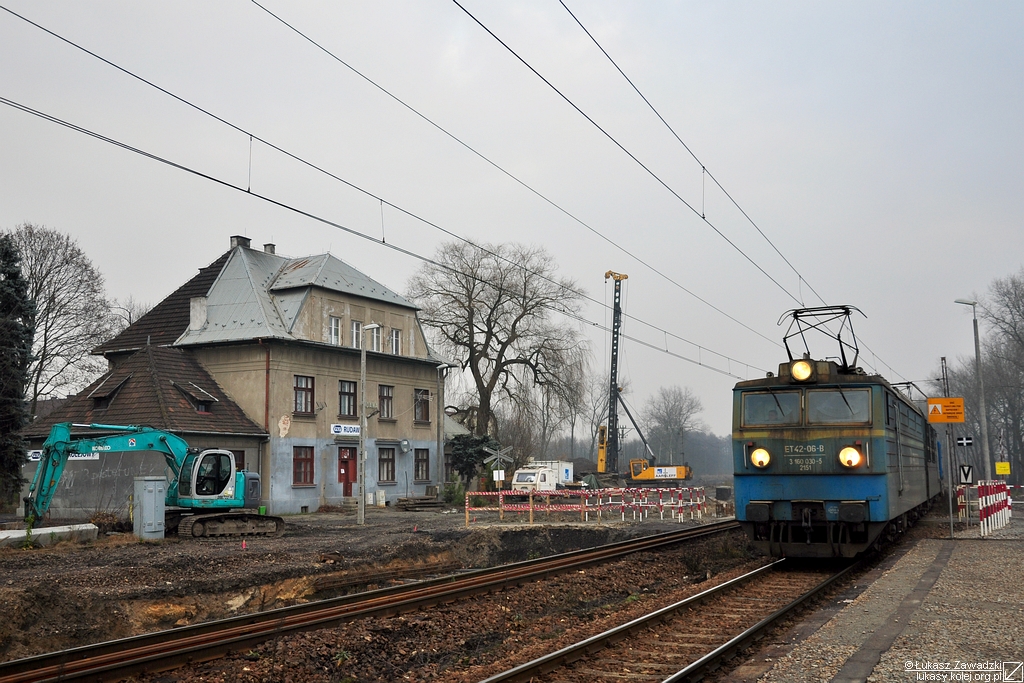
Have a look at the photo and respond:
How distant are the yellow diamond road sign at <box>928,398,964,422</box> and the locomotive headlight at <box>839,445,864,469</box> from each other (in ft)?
33.3

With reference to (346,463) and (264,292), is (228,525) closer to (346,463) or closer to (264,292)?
(346,463)

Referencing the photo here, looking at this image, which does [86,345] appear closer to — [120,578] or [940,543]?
[120,578]

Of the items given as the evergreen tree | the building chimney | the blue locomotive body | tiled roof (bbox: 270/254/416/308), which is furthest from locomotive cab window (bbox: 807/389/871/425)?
the evergreen tree

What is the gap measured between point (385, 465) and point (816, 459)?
26.2m

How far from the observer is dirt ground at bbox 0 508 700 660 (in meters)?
12.9

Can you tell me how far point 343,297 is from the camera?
36.9m

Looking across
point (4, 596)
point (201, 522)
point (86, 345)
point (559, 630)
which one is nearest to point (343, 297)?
point (201, 522)

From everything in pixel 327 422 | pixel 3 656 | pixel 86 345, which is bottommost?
pixel 3 656

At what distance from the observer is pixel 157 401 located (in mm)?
30172

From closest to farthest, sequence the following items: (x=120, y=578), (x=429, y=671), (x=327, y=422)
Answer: (x=429, y=671), (x=120, y=578), (x=327, y=422)

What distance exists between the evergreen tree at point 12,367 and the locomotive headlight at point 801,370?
28.5 m

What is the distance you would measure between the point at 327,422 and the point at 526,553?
16.0 m

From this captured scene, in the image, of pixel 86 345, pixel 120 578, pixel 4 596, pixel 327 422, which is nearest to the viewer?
pixel 4 596

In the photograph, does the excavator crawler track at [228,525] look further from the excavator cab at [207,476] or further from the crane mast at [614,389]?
the crane mast at [614,389]
